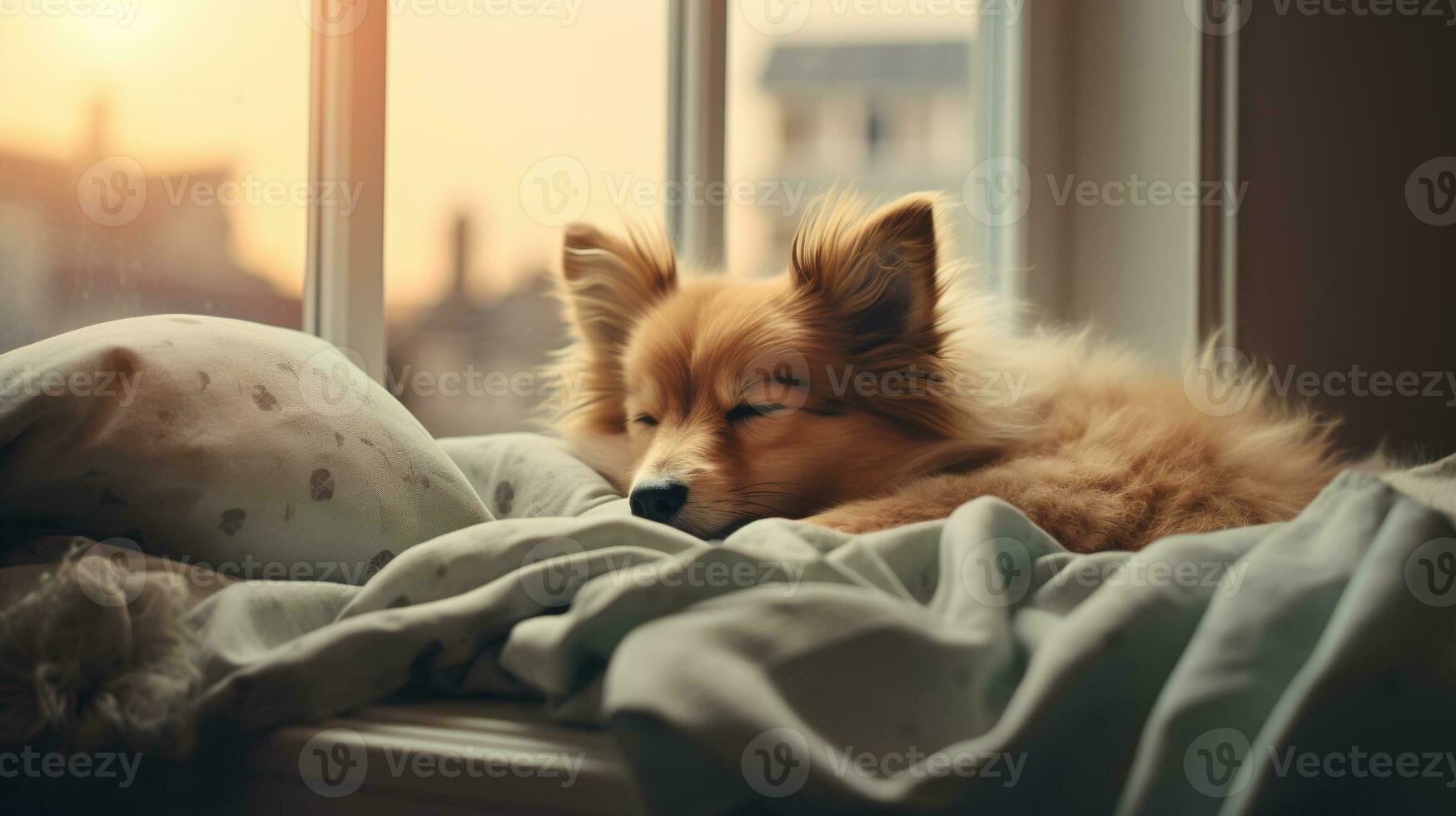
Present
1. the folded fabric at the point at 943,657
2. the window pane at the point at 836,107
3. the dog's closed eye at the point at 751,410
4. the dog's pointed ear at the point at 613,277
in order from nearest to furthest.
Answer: the folded fabric at the point at 943,657
the dog's closed eye at the point at 751,410
the dog's pointed ear at the point at 613,277
the window pane at the point at 836,107

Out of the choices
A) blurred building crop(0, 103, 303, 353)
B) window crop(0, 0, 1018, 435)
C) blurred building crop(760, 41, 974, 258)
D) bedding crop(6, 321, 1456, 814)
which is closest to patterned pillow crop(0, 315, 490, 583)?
bedding crop(6, 321, 1456, 814)

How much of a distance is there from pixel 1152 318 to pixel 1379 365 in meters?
0.62

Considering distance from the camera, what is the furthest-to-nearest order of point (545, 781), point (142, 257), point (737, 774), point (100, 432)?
point (142, 257), point (100, 432), point (545, 781), point (737, 774)

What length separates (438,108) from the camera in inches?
93.4

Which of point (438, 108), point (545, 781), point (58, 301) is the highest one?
point (438, 108)

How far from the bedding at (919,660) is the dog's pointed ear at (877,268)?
0.67 m

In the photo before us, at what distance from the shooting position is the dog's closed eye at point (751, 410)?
162 cm

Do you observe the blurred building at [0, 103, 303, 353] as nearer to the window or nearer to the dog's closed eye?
the window

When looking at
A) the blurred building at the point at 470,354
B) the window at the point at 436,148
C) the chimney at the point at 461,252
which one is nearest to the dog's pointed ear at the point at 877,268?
the window at the point at 436,148

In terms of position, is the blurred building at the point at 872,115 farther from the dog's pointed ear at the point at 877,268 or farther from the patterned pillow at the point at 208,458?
the patterned pillow at the point at 208,458

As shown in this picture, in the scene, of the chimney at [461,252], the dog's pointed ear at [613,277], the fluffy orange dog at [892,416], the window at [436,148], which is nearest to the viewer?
the fluffy orange dog at [892,416]

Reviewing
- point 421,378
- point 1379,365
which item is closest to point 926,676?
point 421,378

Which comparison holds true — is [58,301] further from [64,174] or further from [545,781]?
[545,781]

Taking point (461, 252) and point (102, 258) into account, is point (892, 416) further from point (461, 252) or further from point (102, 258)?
point (102, 258)
